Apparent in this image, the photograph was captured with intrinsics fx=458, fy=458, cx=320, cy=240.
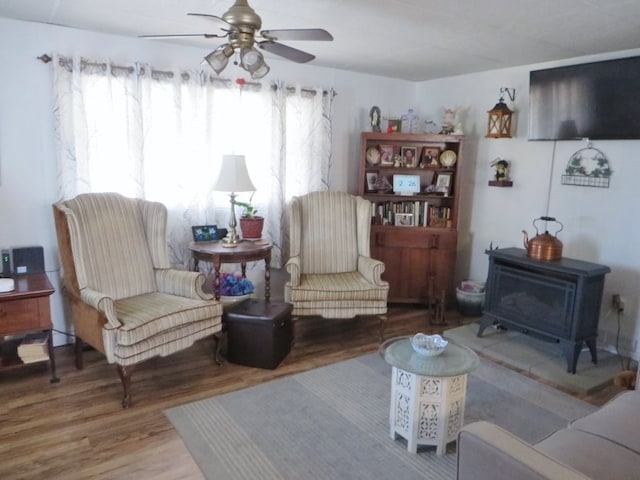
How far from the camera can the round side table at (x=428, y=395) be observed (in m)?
2.16

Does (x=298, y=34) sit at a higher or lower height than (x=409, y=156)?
higher

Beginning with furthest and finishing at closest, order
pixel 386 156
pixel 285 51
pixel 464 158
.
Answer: pixel 464 158, pixel 386 156, pixel 285 51

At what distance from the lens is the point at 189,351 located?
11.2 feet

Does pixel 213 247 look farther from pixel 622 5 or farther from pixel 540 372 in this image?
pixel 622 5

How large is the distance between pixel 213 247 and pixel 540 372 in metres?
2.50

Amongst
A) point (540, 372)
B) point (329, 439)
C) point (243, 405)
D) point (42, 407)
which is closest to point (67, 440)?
point (42, 407)

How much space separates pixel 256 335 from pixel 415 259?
76.6 inches

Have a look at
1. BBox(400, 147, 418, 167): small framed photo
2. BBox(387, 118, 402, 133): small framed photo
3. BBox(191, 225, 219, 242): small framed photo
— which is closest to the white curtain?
BBox(191, 225, 219, 242): small framed photo

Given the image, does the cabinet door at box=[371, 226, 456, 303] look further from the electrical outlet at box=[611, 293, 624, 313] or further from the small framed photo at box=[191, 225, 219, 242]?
the small framed photo at box=[191, 225, 219, 242]

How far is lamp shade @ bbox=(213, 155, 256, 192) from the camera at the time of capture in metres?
3.44

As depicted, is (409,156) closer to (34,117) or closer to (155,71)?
(155,71)

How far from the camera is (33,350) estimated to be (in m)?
2.83

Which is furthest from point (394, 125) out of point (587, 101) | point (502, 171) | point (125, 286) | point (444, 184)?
point (125, 286)

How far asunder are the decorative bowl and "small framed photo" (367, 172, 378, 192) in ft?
7.98
